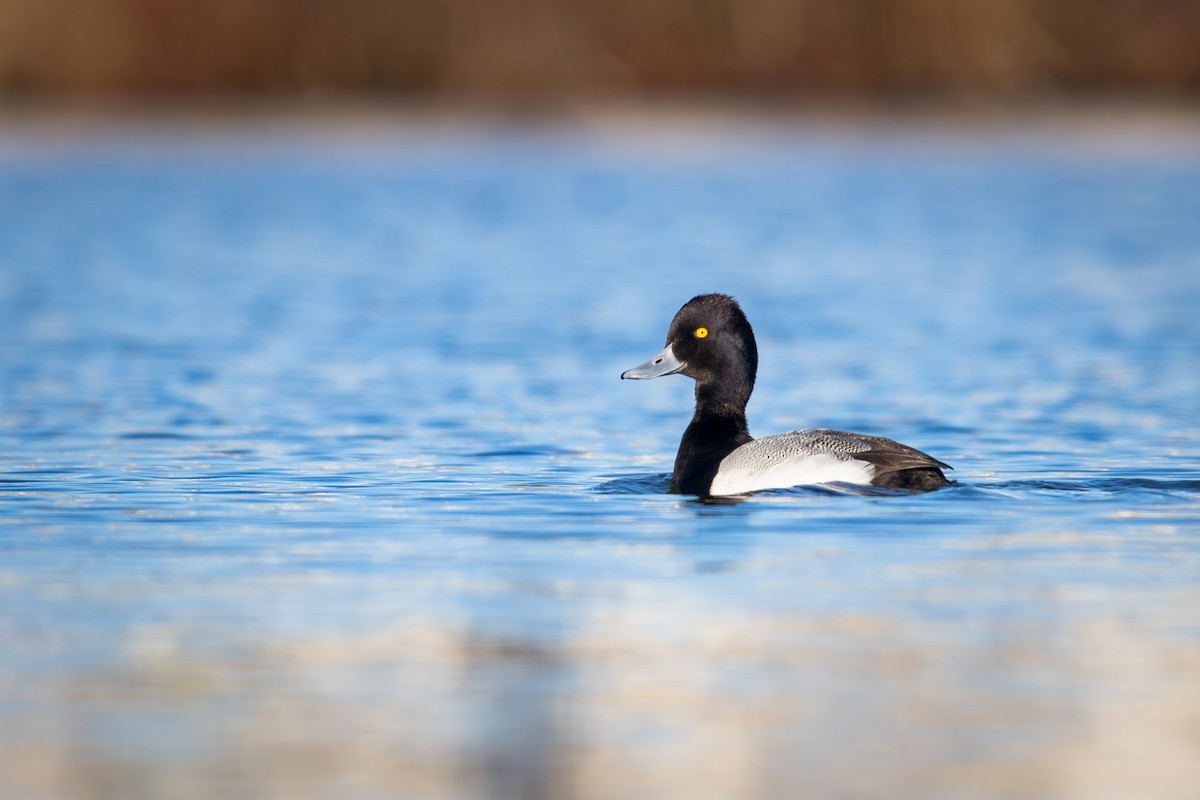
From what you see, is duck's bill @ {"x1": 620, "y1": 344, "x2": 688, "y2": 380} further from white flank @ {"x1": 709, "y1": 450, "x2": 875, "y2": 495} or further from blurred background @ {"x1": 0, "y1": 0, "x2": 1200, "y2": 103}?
blurred background @ {"x1": 0, "y1": 0, "x2": 1200, "y2": 103}

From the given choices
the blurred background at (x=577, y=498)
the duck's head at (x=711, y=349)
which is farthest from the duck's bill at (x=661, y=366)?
the blurred background at (x=577, y=498)

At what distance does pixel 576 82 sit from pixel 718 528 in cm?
3645

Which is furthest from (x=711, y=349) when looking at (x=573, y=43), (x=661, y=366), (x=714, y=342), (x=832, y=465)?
(x=573, y=43)

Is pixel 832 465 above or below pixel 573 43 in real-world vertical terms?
below

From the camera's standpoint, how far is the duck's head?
1160 cm

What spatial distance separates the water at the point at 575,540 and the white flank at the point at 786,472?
13cm

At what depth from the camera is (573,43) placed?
44.2 m

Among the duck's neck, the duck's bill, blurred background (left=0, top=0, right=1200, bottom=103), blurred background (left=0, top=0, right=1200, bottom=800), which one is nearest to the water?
blurred background (left=0, top=0, right=1200, bottom=800)

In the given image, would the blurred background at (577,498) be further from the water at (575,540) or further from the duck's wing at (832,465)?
the duck's wing at (832,465)

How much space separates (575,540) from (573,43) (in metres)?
35.6

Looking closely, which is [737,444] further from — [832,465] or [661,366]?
[832,465]

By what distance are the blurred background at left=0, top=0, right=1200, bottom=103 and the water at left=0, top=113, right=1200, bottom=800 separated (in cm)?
1710

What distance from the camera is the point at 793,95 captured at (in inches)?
2130

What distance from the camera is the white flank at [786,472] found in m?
10.6
